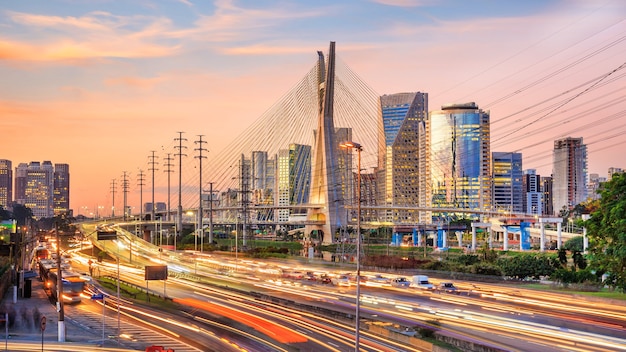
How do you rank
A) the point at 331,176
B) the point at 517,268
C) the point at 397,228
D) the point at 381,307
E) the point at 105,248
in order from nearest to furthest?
the point at 381,307 < the point at 517,268 < the point at 331,176 < the point at 105,248 < the point at 397,228

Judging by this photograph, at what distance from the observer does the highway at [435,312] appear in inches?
1367

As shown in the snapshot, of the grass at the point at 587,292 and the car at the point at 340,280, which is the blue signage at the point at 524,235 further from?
the grass at the point at 587,292

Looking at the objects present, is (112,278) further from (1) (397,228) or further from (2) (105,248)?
(1) (397,228)

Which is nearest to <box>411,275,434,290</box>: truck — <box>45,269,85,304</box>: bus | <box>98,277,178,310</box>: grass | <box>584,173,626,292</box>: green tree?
<box>584,173,626,292</box>: green tree

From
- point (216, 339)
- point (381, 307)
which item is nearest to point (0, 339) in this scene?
point (216, 339)

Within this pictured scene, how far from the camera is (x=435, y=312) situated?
4425 centimetres

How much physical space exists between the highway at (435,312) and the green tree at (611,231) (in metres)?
2.52

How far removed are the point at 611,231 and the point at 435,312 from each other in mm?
11952

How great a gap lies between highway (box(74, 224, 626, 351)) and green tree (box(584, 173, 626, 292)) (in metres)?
2.52

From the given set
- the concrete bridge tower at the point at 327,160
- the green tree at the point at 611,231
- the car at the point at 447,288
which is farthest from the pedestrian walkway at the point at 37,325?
the concrete bridge tower at the point at 327,160

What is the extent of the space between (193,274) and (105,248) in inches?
1811

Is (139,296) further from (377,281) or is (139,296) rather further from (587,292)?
(587,292)

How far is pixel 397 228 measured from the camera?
157 metres

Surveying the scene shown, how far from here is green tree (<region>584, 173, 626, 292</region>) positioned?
43.3 meters
